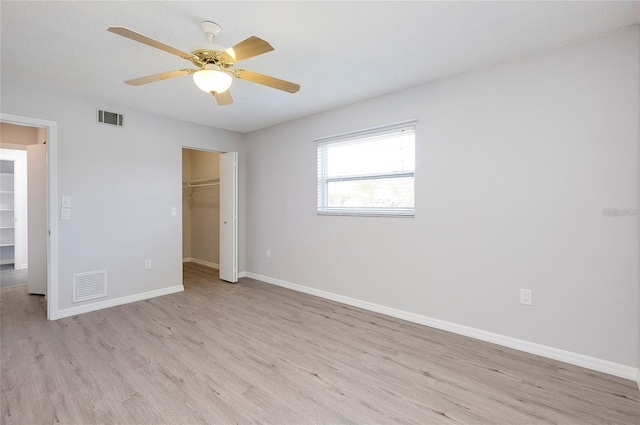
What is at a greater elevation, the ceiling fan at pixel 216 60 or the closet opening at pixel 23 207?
the ceiling fan at pixel 216 60

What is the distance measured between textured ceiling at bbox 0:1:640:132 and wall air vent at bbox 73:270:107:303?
210 cm

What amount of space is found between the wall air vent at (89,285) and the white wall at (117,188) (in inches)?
2.3

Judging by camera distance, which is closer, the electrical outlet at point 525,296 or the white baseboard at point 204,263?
the electrical outlet at point 525,296

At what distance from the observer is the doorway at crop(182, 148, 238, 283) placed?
189 inches

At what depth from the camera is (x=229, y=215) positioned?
4.83 m

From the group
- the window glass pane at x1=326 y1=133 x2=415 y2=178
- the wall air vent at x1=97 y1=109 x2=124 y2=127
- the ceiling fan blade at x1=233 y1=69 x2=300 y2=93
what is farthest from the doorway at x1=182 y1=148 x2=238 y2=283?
the ceiling fan blade at x1=233 y1=69 x2=300 y2=93

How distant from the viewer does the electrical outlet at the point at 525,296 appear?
2.53m

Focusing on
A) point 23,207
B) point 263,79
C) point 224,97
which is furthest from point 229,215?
point 23,207

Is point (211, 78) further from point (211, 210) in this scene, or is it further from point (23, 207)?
point (23, 207)

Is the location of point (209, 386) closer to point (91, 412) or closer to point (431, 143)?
point (91, 412)

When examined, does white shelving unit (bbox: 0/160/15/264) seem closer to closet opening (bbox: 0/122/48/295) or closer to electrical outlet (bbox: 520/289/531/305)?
closet opening (bbox: 0/122/48/295)

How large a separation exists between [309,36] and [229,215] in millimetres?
3249

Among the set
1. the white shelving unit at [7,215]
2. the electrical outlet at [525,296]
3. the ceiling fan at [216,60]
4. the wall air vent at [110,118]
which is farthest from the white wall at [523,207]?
the white shelving unit at [7,215]

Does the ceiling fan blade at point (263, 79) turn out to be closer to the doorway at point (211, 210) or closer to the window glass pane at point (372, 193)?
the window glass pane at point (372, 193)
